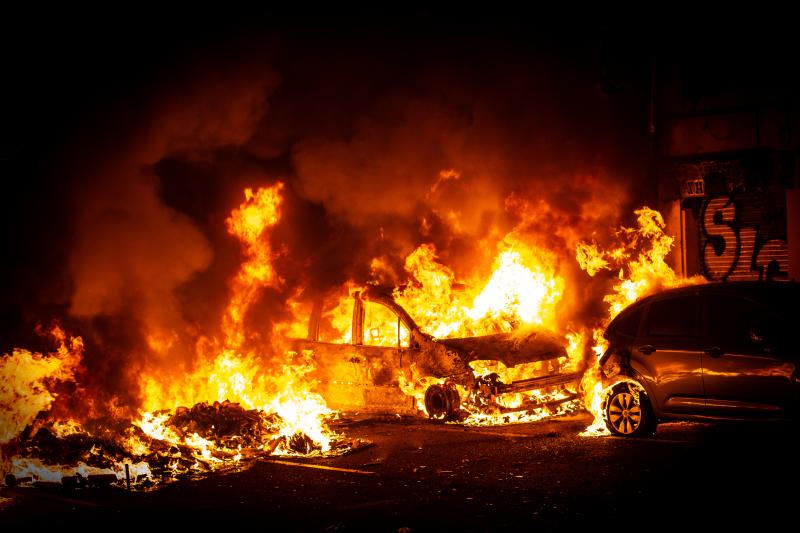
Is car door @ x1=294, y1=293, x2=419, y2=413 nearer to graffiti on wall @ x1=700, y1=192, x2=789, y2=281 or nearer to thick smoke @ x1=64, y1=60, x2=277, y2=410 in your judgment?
thick smoke @ x1=64, y1=60, x2=277, y2=410

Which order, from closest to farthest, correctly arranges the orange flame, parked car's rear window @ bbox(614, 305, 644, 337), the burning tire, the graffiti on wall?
A: parked car's rear window @ bbox(614, 305, 644, 337) → the burning tire → the orange flame → the graffiti on wall

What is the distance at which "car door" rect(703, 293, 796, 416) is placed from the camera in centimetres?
814

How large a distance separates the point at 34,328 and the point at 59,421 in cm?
699

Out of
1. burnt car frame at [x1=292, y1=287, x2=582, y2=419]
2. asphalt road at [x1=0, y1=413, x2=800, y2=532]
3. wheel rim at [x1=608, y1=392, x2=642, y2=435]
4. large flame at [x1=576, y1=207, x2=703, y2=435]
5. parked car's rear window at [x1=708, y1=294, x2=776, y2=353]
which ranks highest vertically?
large flame at [x1=576, y1=207, x2=703, y2=435]

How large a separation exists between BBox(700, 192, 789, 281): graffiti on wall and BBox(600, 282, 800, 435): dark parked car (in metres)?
7.12

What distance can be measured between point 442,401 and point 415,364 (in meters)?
0.63

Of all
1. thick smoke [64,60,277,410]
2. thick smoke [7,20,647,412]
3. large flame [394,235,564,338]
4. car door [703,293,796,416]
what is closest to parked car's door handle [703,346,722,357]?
car door [703,293,796,416]

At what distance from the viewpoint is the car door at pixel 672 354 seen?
8.89 m

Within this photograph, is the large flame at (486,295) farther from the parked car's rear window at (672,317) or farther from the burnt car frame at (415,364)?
the parked car's rear window at (672,317)

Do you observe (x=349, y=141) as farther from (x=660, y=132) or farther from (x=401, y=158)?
(x=660, y=132)

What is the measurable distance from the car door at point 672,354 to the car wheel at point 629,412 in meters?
0.17

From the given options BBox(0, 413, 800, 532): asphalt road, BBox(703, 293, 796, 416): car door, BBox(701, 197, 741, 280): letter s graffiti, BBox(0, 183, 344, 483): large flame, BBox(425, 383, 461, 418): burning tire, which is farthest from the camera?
BBox(701, 197, 741, 280): letter s graffiti

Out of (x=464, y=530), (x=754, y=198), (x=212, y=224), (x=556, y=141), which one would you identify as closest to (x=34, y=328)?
(x=212, y=224)

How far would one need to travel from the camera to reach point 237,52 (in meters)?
15.2
